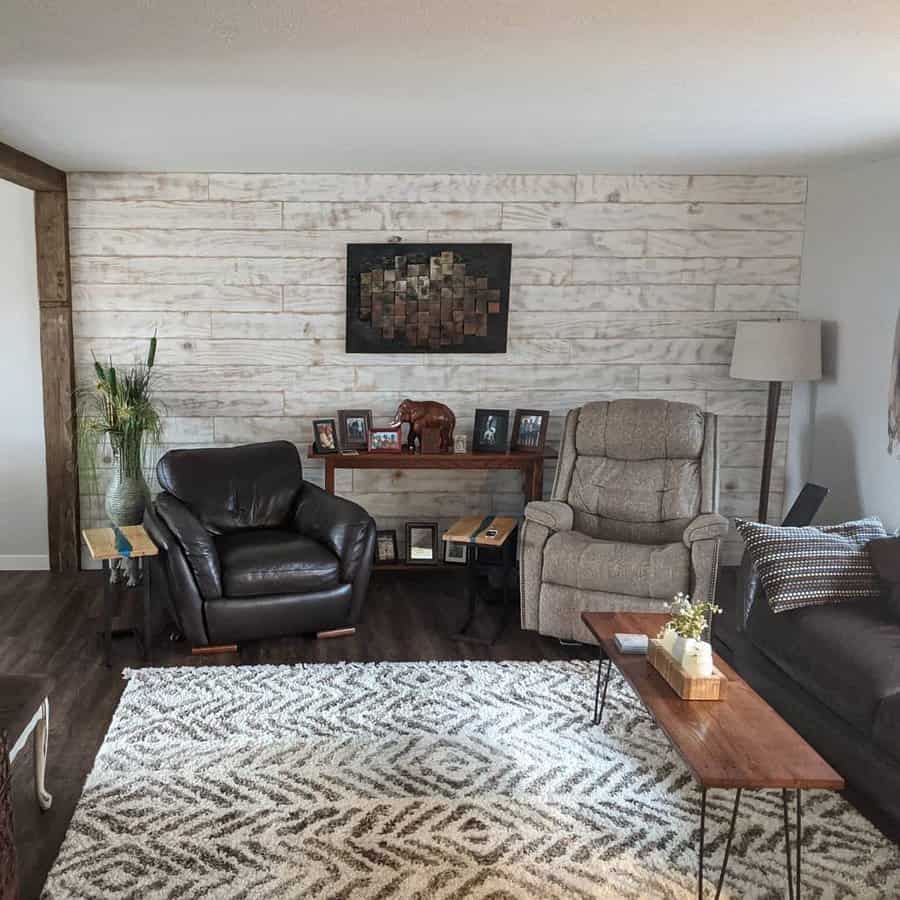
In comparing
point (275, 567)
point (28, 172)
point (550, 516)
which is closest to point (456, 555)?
point (550, 516)

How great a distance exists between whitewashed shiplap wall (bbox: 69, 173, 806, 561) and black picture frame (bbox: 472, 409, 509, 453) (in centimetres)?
17

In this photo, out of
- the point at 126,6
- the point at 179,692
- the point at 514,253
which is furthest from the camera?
the point at 514,253

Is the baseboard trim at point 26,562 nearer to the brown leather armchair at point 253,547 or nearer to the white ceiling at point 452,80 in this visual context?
→ the brown leather armchair at point 253,547

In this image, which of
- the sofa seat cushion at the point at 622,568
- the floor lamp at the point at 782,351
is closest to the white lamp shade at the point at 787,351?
the floor lamp at the point at 782,351

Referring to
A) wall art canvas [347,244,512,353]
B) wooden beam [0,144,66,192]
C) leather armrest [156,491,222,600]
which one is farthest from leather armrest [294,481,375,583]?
wooden beam [0,144,66,192]

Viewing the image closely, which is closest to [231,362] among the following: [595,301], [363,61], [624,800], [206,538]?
[206,538]

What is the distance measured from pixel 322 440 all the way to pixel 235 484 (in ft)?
2.18

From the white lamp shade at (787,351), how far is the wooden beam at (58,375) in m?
3.80

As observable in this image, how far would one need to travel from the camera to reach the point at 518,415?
5.18m

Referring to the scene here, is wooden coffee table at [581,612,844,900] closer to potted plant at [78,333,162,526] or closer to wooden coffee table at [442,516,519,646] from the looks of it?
wooden coffee table at [442,516,519,646]

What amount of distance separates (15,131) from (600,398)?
3298 mm

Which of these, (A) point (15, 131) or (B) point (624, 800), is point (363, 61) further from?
(B) point (624, 800)

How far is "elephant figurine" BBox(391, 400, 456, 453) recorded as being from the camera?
5020 millimetres

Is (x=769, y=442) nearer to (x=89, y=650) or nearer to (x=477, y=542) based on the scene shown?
(x=477, y=542)
